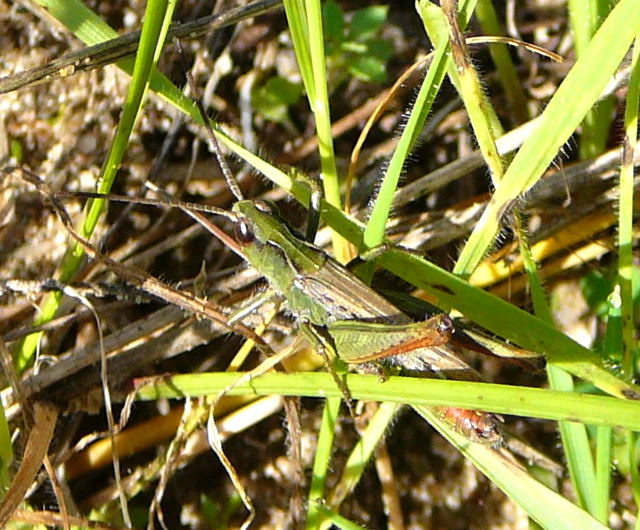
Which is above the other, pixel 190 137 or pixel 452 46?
pixel 190 137

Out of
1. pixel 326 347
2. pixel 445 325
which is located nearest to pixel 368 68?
pixel 326 347

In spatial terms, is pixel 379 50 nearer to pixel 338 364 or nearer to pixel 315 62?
pixel 315 62

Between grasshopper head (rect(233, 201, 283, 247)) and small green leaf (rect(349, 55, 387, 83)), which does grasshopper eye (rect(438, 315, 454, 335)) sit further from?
small green leaf (rect(349, 55, 387, 83))

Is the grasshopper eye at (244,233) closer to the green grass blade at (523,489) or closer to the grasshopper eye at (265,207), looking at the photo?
the grasshopper eye at (265,207)

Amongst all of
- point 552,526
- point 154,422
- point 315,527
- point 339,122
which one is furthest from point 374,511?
point 339,122

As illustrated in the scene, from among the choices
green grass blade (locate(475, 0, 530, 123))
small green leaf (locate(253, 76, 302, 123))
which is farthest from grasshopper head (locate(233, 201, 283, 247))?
green grass blade (locate(475, 0, 530, 123))

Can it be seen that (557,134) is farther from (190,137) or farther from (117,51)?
(190,137)
